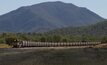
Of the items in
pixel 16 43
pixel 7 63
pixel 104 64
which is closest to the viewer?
pixel 104 64

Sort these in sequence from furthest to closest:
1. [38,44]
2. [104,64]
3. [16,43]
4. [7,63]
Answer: [38,44] < [16,43] < [7,63] < [104,64]

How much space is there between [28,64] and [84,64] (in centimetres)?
571

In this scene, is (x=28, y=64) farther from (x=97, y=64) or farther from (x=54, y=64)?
(x=97, y=64)

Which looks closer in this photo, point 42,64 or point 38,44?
point 42,64

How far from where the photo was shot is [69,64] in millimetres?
33094

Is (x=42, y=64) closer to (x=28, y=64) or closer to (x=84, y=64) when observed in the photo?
(x=28, y=64)

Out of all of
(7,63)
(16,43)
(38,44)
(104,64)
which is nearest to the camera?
(104,64)

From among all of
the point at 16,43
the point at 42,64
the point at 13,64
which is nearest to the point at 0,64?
the point at 13,64

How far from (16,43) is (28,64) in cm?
3715

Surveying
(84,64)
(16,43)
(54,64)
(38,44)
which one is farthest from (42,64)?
(38,44)

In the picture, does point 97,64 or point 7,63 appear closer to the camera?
point 97,64

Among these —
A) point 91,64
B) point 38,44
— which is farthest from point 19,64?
point 38,44

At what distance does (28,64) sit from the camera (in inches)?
1312

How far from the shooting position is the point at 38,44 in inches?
3017
